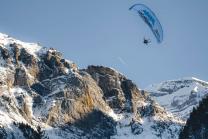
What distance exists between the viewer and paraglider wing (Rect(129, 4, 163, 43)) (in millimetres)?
157875

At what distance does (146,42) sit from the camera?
6471 inches

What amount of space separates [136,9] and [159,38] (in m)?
8.34

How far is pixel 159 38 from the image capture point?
15725 centimetres

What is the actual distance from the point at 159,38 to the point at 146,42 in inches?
295

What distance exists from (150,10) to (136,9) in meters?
3.32

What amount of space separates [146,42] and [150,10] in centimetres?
721

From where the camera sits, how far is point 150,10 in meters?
162

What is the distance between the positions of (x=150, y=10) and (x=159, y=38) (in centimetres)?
775

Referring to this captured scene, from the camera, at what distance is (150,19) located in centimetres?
16150

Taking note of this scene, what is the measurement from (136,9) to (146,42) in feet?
26.9

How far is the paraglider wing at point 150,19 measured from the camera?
15788 cm

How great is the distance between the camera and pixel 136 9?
160 metres
